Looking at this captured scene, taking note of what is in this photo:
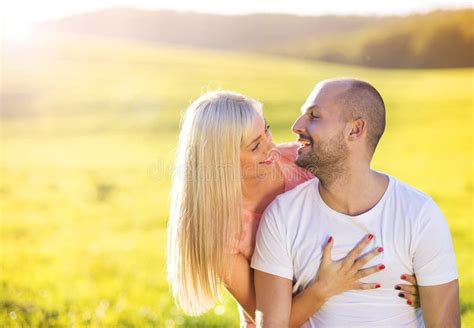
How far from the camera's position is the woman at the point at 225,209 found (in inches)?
133

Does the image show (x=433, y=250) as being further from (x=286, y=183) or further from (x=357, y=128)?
(x=286, y=183)

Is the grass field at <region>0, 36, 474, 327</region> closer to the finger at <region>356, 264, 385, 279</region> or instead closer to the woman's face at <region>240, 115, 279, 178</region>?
the woman's face at <region>240, 115, 279, 178</region>

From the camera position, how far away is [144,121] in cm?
2006

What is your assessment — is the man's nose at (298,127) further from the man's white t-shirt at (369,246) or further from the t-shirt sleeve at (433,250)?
the t-shirt sleeve at (433,250)

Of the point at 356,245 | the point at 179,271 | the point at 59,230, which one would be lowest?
the point at 59,230

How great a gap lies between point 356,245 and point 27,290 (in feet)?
15.3

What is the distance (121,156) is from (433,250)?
1291 cm

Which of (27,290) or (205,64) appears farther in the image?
(205,64)

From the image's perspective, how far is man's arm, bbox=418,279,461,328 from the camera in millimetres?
3240

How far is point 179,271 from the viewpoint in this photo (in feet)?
12.4

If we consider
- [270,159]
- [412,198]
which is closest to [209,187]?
[270,159]

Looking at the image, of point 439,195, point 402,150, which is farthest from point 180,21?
point 439,195

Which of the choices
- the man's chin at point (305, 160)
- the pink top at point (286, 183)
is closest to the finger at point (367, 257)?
the man's chin at point (305, 160)

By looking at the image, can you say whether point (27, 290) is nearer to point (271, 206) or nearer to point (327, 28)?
point (271, 206)
